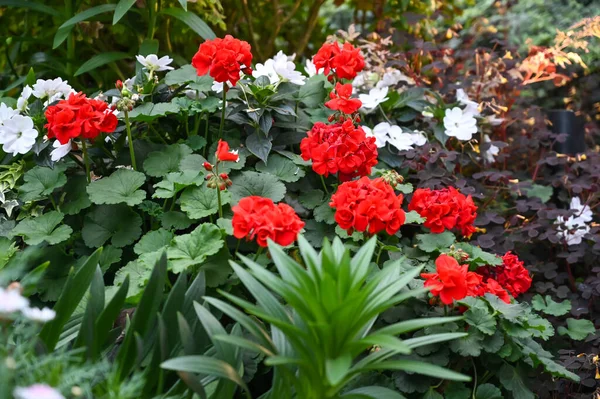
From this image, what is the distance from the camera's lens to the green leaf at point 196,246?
1.73 meters

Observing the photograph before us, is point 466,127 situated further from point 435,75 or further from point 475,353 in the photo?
point 475,353

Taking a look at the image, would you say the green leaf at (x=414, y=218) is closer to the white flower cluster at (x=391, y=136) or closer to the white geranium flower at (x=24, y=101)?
the white flower cluster at (x=391, y=136)

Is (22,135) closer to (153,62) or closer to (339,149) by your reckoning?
(153,62)

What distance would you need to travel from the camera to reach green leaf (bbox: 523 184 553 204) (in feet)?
8.96

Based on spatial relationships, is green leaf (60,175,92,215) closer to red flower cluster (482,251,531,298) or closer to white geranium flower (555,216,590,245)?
red flower cluster (482,251,531,298)

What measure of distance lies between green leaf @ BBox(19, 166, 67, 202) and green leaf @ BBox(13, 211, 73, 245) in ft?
0.27

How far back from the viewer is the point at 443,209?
1.94 meters

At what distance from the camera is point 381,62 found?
290 cm

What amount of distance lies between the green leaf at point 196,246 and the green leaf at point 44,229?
14.4 inches

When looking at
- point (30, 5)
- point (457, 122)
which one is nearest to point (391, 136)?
point (457, 122)

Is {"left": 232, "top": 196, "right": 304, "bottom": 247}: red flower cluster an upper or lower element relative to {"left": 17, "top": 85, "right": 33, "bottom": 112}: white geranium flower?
lower

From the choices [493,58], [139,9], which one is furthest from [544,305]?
[139,9]

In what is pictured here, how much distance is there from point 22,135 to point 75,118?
32 centimetres

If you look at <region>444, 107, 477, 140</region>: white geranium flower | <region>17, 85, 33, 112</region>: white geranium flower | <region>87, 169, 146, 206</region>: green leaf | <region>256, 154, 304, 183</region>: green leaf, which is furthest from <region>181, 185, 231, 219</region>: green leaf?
<region>444, 107, 477, 140</region>: white geranium flower
